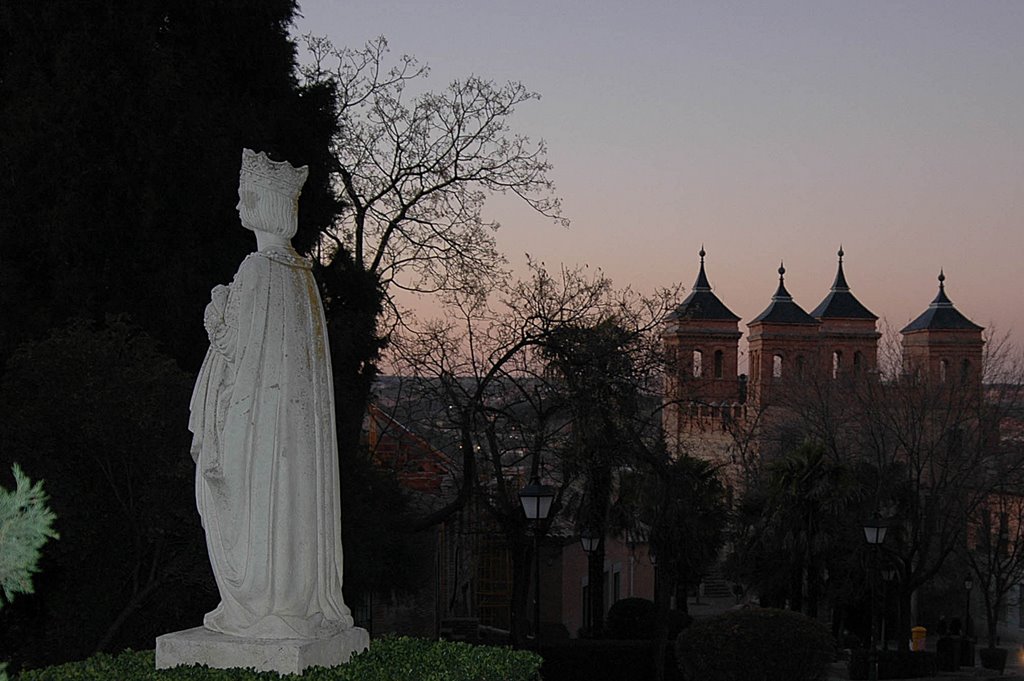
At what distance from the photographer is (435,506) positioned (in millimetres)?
29078

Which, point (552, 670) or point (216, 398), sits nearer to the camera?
point (216, 398)

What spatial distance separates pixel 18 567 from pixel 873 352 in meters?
74.4

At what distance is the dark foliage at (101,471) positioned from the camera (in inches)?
508

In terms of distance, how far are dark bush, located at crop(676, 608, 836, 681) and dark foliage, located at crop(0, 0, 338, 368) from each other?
8.20 metres

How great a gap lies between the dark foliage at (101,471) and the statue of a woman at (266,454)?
652 cm

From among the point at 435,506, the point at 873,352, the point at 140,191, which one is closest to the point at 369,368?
the point at 140,191

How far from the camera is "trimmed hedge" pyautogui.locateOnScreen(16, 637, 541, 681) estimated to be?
6.20 m

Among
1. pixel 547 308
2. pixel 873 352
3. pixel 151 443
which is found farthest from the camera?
pixel 873 352

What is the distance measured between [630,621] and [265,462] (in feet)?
76.1

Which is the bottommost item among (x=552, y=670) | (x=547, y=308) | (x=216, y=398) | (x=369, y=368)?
(x=552, y=670)

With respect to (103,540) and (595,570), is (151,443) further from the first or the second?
Answer: (595,570)

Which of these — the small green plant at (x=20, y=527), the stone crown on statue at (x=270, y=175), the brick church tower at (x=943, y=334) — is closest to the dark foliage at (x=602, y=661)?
the stone crown on statue at (x=270, y=175)

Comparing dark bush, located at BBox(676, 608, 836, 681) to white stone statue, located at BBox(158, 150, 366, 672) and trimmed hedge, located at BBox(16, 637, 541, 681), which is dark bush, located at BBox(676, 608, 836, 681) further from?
white stone statue, located at BBox(158, 150, 366, 672)

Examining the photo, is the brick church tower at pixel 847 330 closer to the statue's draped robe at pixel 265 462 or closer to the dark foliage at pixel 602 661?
the dark foliage at pixel 602 661
